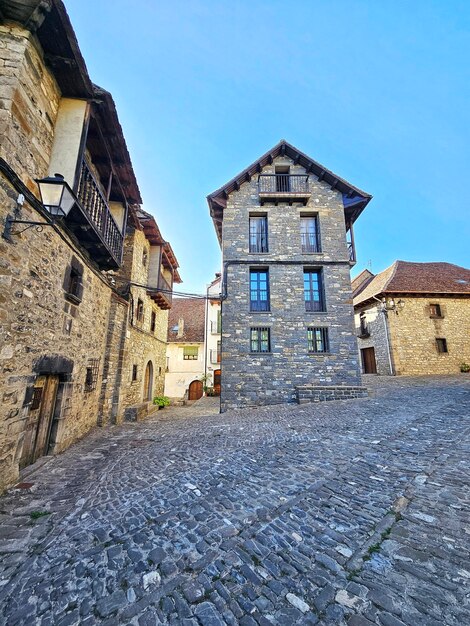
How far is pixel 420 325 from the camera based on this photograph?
1714 cm

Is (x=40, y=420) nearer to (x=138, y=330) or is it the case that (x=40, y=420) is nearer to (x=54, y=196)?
(x=54, y=196)

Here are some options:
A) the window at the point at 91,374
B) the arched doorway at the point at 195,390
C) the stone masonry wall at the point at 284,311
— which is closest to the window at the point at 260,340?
the stone masonry wall at the point at 284,311

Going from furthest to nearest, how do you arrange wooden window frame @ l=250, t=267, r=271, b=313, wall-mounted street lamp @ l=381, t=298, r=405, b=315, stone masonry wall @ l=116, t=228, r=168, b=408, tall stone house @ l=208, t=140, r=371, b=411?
wall-mounted street lamp @ l=381, t=298, r=405, b=315 → wooden window frame @ l=250, t=267, r=271, b=313 → tall stone house @ l=208, t=140, r=371, b=411 → stone masonry wall @ l=116, t=228, r=168, b=408

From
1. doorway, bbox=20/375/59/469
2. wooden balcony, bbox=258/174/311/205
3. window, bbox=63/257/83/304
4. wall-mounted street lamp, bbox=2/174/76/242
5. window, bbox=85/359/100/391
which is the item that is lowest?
doorway, bbox=20/375/59/469

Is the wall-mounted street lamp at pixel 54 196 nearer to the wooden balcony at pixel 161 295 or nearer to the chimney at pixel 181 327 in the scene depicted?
the wooden balcony at pixel 161 295

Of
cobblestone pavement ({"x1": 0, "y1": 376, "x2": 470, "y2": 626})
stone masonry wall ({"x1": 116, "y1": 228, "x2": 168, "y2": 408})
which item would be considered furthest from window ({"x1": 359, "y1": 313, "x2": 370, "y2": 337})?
cobblestone pavement ({"x1": 0, "y1": 376, "x2": 470, "y2": 626})

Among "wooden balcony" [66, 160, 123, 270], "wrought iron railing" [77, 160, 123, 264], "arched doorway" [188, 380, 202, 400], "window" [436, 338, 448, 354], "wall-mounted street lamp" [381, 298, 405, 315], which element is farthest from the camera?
"arched doorway" [188, 380, 202, 400]

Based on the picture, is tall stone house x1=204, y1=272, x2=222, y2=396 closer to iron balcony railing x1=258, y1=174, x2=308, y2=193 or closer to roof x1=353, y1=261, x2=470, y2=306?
iron balcony railing x1=258, y1=174, x2=308, y2=193

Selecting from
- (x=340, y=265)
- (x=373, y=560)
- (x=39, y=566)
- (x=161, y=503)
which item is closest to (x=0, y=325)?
(x=39, y=566)

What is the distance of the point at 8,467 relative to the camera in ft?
11.9

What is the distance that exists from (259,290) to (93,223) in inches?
295

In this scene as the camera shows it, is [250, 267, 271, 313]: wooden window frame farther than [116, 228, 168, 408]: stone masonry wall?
Yes

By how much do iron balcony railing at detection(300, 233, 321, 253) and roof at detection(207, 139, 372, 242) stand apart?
238 centimetres

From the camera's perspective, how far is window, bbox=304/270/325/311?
11.7 meters
